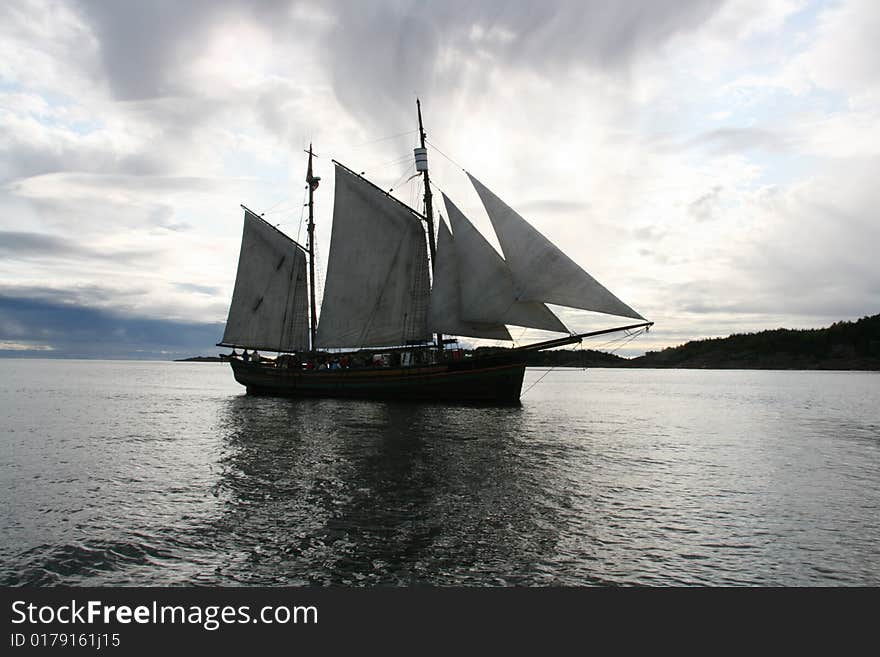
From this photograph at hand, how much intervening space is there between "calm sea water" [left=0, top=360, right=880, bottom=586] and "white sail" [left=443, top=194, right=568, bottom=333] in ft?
35.3

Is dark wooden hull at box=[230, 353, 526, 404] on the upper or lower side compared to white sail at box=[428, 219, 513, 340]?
lower

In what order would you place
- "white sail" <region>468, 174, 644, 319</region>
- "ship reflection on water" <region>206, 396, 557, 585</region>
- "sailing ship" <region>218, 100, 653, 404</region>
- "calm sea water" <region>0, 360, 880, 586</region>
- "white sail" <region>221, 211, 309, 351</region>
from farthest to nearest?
"white sail" <region>221, 211, 309, 351</region>, "sailing ship" <region>218, 100, 653, 404</region>, "white sail" <region>468, 174, 644, 319</region>, "calm sea water" <region>0, 360, 880, 586</region>, "ship reflection on water" <region>206, 396, 557, 585</region>

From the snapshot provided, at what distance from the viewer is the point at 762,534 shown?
43.3 feet

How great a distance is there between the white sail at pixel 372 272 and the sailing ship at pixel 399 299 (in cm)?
9

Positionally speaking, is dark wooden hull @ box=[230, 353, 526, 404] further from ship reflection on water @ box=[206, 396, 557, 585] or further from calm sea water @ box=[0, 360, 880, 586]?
ship reflection on water @ box=[206, 396, 557, 585]

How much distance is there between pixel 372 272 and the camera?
1967 inches

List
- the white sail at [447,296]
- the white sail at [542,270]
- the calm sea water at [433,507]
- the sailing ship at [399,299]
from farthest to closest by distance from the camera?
the white sail at [447,296], the sailing ship at [399,299], the white sail at [542,270], the calm sea water at [433,507]

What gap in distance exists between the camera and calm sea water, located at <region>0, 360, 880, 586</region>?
35.0 feet

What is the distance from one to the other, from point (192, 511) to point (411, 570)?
739cm

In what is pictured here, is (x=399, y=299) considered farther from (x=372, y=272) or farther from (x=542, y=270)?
(x=542, y=270)

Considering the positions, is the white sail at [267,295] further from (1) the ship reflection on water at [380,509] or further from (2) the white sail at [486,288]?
(1) the ship reflection on water at [380,509]

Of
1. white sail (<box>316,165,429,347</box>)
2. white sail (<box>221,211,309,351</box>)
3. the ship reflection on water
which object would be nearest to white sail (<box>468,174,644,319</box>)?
white sail (<box>316,165,429,347</box>)

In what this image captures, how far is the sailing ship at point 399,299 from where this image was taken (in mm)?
40531

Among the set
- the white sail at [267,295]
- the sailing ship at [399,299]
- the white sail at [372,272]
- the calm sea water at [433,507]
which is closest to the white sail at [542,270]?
the sailing ship at [399,299]
